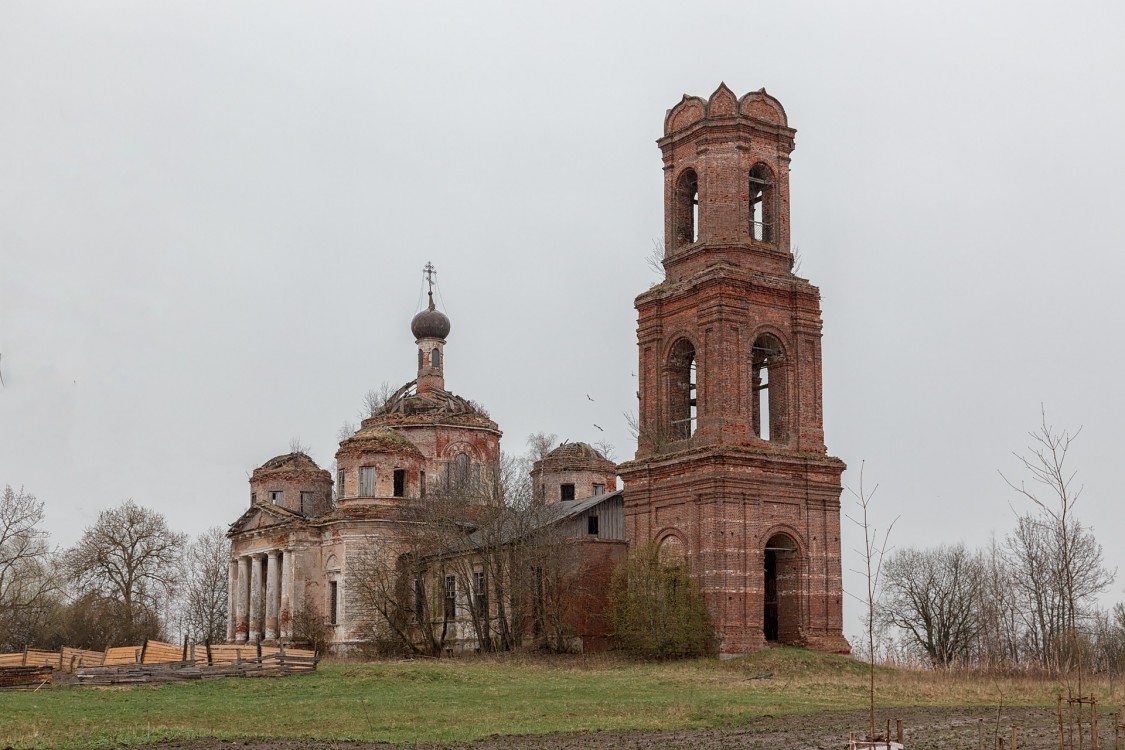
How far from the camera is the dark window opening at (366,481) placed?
49031 millimetres

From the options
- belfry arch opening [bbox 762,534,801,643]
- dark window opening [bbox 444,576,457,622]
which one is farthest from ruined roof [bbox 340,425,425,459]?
belfry arch opening [bbox 762,534,801,643]

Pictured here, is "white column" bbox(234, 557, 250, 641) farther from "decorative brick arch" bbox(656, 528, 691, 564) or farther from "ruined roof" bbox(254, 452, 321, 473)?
"decorative brick arch" bbox(656, 528, 691, 564)

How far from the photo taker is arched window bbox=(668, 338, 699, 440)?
36.8m

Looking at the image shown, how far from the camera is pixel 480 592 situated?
43000 millimetres

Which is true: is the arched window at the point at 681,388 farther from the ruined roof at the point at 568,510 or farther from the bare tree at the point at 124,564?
the bare tree at the point at 124,564

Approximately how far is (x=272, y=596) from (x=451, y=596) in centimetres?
1067

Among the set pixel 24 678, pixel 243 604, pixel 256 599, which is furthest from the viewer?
pixel 243 604

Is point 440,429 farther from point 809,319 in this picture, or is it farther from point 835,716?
point 835,716

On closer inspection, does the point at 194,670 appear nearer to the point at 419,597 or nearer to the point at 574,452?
the point at 419,597

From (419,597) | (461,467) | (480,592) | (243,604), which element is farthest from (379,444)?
(243,604)

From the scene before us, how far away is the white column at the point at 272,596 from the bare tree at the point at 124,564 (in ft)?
33.2

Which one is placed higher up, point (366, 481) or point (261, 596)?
point (366, 481)

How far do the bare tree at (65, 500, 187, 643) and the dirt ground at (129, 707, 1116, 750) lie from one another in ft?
150

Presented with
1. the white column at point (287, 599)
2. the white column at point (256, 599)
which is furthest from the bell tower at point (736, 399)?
the white column at point (256, 599)
